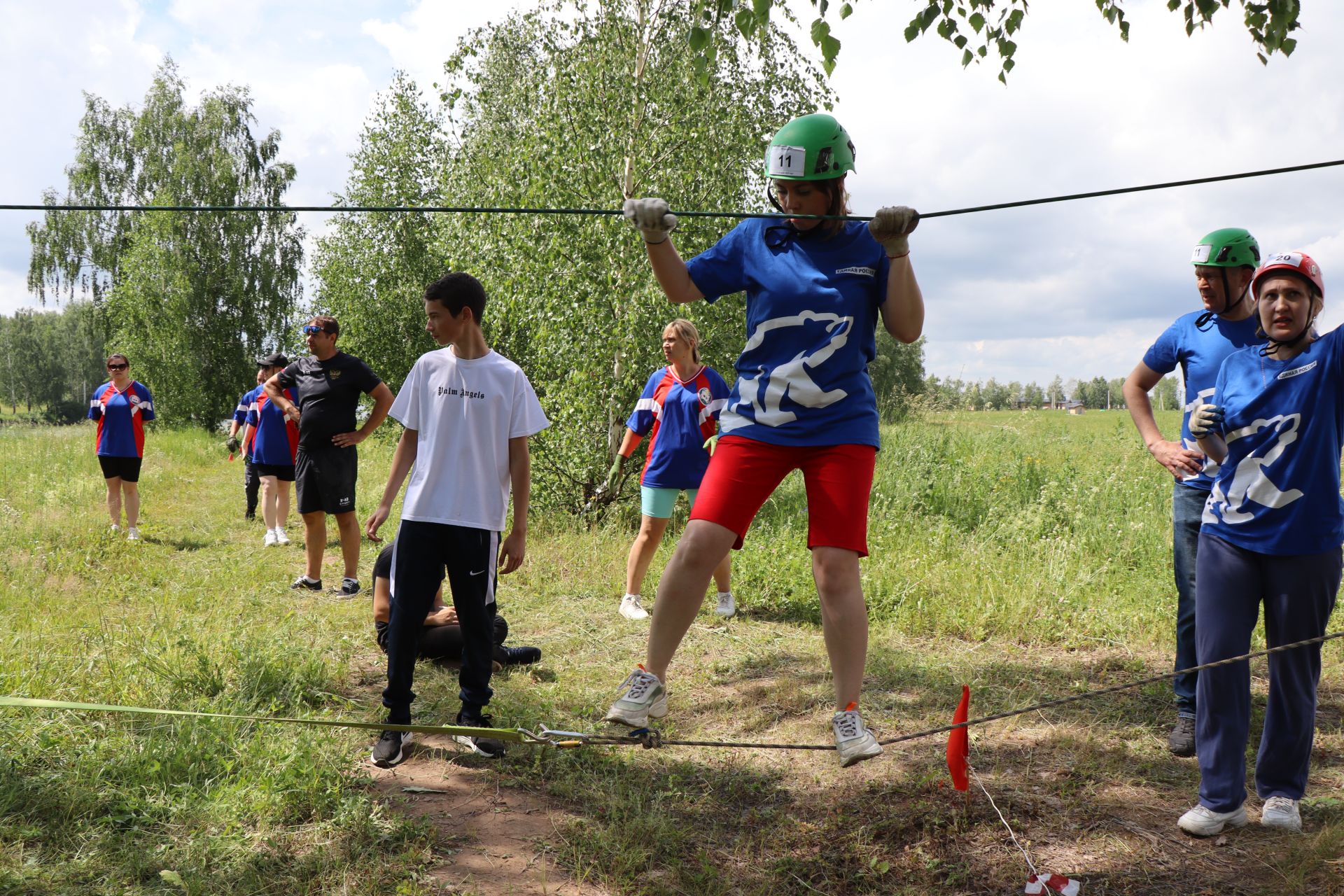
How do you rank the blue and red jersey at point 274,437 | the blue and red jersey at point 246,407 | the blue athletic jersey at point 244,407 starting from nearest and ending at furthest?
the blue and red jersey at point 274,437 < the blue and red jersey at point 246,407 < the blue athletic jersey at point 244,407

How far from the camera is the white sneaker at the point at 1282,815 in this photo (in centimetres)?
346

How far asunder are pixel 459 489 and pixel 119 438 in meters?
7.97

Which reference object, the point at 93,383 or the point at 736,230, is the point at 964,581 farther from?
the point at 93,383

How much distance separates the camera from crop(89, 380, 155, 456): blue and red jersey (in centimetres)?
1009

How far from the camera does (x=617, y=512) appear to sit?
10.3 meters

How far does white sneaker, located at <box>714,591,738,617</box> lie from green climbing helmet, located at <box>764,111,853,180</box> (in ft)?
13.5

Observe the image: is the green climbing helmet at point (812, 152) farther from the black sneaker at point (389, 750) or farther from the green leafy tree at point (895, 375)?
the green leafy tree at point (895, 375)

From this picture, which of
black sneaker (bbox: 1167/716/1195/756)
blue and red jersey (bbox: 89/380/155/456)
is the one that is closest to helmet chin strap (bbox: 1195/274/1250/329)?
black sneaker (bbox: 1167/716/1195/756)

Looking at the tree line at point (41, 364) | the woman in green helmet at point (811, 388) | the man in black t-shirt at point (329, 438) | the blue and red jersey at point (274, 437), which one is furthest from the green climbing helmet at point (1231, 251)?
the tree line at point (41, 364)

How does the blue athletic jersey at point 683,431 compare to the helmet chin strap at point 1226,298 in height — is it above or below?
below

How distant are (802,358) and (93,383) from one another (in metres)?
105

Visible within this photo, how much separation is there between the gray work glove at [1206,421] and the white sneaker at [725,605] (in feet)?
12.4

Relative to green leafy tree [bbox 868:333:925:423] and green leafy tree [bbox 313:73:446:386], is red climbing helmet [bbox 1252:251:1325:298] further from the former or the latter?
green leafy tree [bbox 313:73:446:386]

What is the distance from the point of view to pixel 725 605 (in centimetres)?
679
